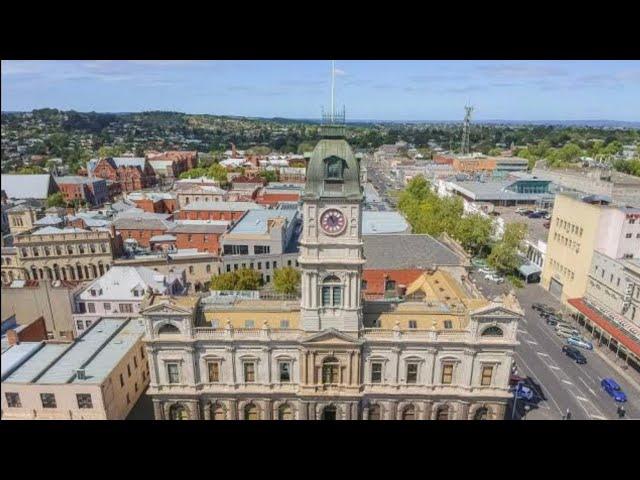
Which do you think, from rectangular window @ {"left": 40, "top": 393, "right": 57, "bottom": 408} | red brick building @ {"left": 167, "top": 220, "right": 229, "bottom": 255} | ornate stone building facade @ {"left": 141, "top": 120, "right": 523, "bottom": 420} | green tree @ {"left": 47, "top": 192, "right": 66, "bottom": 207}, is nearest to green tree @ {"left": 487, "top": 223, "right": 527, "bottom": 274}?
ornate stone building facade @ {"left": 141, "top": 120, "right": 523, "bottom": 420}

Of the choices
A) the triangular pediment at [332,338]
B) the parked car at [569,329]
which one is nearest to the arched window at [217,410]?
the triangular pediment at [332,338]

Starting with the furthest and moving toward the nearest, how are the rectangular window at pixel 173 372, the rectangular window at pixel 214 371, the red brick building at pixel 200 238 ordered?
the red brick building at pixel 200 238, the rectangular window at pixel 214 371, the rectangular window at pixel 173 372

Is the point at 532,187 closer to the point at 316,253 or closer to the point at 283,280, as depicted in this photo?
the point at 283,280

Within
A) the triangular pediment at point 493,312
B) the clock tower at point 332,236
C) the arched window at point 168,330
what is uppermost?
the clock tower at point 332,236

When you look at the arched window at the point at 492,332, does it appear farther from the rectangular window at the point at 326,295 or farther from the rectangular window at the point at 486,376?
the rectangular window at the point at 326,295

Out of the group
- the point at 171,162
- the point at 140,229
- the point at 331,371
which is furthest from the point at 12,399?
the point at 171,162
